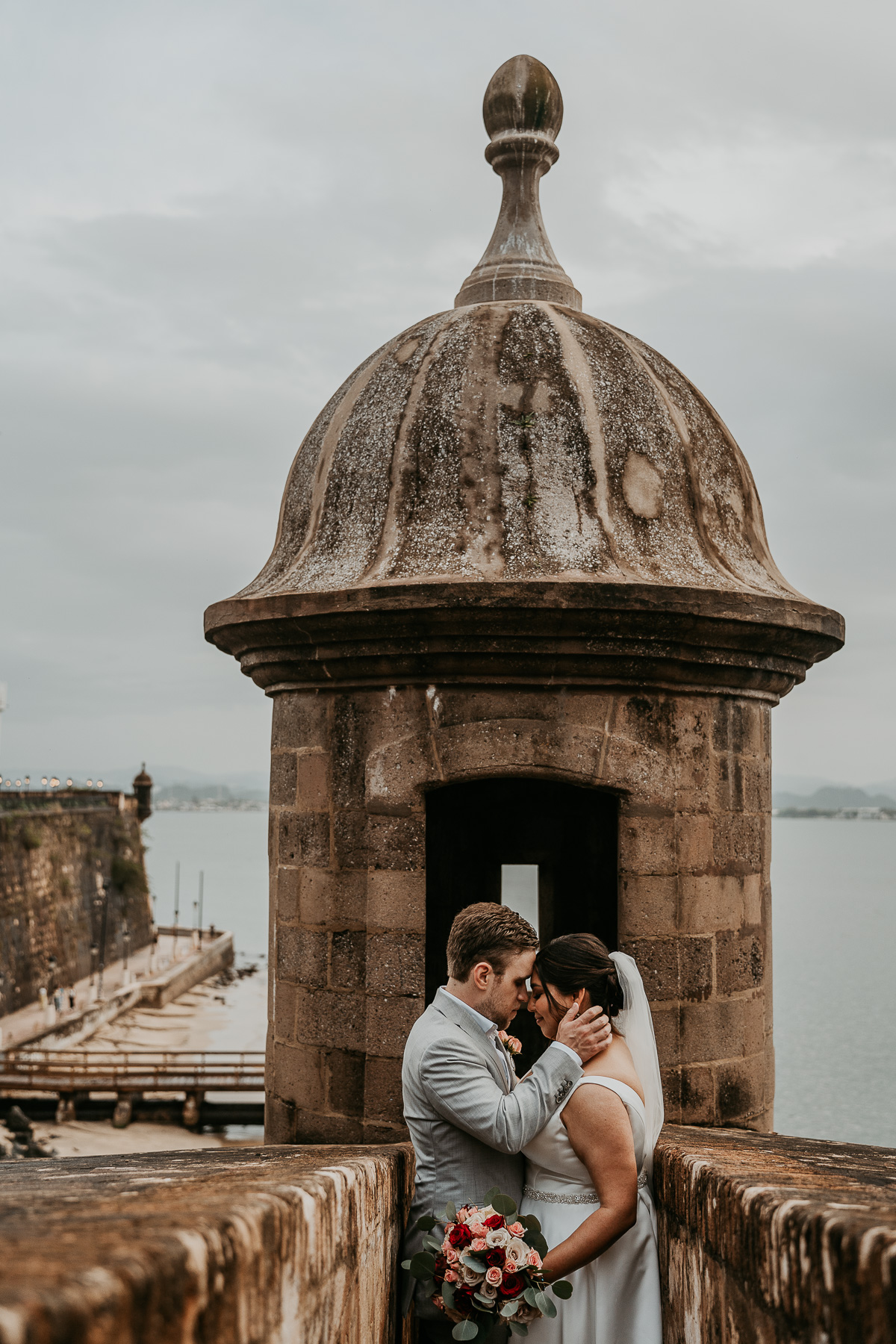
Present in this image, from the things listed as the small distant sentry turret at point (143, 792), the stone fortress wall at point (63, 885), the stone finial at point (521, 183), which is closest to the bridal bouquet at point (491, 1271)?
the stone finial at point (521, 183)

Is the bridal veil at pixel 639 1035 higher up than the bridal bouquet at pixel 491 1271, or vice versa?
the bridal veil at pixel 639 1035

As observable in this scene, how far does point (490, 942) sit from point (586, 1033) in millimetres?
281

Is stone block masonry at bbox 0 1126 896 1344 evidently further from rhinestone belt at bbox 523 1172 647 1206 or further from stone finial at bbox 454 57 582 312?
stone finial at bbox 454 57 582 312

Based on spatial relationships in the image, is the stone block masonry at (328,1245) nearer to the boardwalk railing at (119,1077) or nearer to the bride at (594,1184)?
the bride at (594,1184)

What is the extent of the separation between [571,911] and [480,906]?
2.92 metres

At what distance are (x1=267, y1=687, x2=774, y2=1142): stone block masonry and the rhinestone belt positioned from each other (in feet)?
3.41

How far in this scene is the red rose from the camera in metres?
2.06

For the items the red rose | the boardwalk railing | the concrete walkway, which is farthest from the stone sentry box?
the concrete walkway

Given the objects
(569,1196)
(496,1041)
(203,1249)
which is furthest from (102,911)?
(203,1249)

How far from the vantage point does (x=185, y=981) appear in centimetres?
3100

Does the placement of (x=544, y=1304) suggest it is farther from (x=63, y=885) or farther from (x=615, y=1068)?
(x=63, y=885)

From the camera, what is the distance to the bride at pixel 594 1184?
85.8 inches

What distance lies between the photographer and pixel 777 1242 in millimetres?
1556

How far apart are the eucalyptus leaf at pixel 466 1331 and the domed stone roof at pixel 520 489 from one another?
1.79 metres
